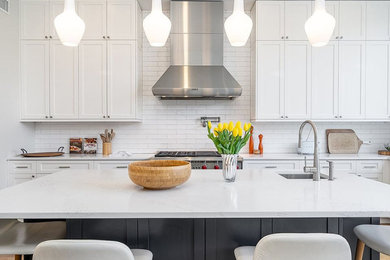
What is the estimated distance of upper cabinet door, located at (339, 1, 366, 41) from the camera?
3938 millimetres

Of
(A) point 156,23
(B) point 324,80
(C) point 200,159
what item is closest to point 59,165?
(C) point 200,159

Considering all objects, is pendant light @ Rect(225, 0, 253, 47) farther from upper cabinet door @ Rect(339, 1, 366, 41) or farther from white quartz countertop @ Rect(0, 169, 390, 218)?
upper cabinet door @ Rect(339, 1, 366, 41)

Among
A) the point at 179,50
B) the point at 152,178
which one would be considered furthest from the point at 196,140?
the point at 152,178

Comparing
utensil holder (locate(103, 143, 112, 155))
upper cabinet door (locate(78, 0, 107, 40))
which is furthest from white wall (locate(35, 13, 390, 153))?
upper cabinet door (locate(78, 0, 107, 40))

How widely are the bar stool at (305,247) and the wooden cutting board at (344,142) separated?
3551mm

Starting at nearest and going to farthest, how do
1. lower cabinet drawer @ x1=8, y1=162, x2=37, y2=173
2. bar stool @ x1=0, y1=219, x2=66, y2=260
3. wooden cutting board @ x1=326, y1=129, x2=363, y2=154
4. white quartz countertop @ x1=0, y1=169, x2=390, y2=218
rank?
white quartz countertop @ x1=0, y1=169, x2=390, y2=218 → bar stool @ x1=0, y1=219, x2=66, y2=260 → lower cabinet drawer @ x1=8, y1=162, x2=37, y2=173 → wooden cutting board @ x1=326, y1=129, x2=363, y2=154

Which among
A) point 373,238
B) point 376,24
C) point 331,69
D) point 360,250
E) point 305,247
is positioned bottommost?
point 360,250

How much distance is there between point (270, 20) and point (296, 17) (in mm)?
351

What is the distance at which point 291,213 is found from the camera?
1231 millimetres

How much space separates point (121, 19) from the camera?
391cm

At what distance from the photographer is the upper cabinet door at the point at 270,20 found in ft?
12.9

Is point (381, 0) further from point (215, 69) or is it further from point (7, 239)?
point (7, 239)

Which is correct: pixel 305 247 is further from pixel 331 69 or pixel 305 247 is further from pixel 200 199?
pixel 331 69

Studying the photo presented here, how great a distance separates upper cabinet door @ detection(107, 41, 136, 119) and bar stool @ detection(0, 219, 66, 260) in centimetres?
233
